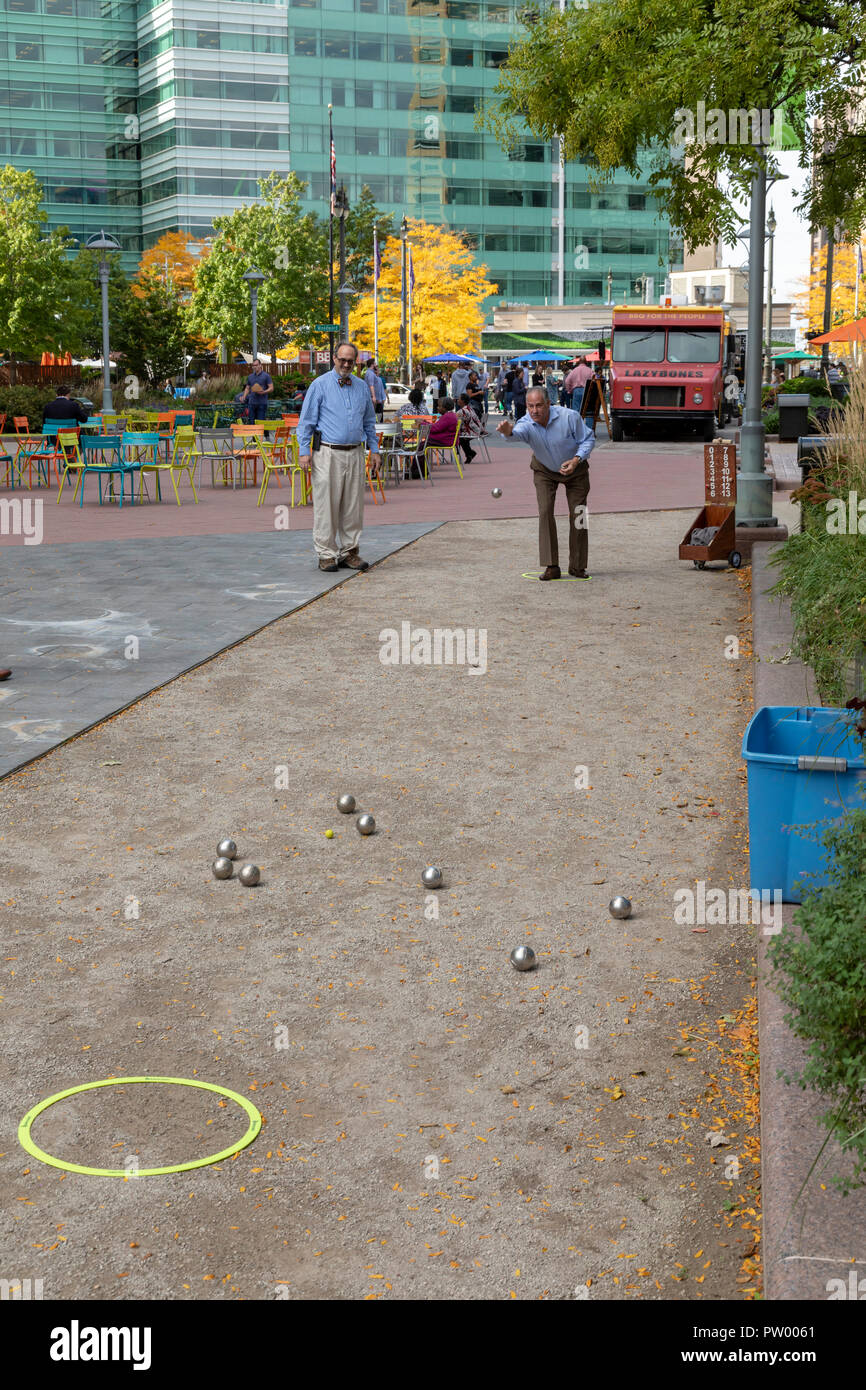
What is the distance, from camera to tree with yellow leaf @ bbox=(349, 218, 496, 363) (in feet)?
234

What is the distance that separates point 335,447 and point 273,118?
84.4 meters

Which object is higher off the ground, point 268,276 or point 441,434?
point 268,276

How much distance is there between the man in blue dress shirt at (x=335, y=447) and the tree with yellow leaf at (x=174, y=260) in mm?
64411

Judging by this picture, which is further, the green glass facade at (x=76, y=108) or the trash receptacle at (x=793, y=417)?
the green glass facade at (x=76, y=108)

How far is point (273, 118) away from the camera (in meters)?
91.2

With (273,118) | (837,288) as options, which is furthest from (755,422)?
(273,118)

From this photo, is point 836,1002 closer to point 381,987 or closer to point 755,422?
point 381,987

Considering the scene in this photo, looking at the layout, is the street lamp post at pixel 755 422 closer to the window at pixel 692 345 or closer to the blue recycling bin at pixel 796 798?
the blue recycling bin at pixel 796 798

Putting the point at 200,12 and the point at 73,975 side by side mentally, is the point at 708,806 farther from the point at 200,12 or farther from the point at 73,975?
the point at 200,12

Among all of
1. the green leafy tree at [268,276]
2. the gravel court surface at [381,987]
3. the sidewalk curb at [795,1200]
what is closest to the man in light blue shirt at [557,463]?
the gravel court surface at [381,987]

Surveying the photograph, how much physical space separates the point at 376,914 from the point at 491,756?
A: 2294mm

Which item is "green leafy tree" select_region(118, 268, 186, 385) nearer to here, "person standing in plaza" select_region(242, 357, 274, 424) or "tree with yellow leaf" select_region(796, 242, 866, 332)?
"person standing in plaza" select_region(242, 357, 274, 424)

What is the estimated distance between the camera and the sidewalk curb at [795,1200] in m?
2.97
